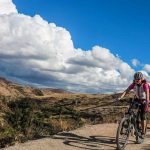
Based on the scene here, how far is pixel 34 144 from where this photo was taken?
45.3ft

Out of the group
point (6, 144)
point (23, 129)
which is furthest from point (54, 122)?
point (6, 144)

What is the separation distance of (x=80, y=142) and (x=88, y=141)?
0.41 meters

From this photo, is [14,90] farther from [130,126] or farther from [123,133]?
[123,133]

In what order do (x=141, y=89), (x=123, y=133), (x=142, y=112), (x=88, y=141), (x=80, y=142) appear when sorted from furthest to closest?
1. (x=88, y=141)
2. (x=80, y=142)
3. (x=142, y=112)
4. (x=141, y=89)
5. (x=123, y=133)

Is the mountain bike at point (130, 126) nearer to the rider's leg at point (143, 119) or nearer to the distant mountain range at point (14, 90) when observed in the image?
the rider's leg at point (143, 119)

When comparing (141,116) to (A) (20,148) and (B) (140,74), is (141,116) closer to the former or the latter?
(B) (140,74)

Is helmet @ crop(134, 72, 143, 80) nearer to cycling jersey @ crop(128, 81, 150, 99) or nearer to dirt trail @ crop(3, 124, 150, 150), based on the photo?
cycling jersey @ crop(128, 81, 150, 99)

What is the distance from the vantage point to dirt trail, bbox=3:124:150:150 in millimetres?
13564

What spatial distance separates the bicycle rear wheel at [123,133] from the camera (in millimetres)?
13148

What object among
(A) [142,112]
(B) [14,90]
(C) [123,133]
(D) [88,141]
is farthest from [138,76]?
(B) [14,90]

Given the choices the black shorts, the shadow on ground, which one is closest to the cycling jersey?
the black shorts

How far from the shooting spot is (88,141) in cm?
1486

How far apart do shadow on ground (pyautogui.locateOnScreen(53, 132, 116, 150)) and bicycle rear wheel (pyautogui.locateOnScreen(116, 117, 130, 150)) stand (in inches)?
20.6

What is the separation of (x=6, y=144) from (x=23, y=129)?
11.1 ft
